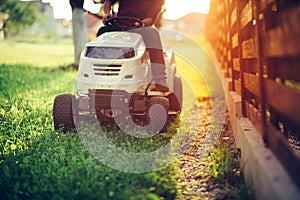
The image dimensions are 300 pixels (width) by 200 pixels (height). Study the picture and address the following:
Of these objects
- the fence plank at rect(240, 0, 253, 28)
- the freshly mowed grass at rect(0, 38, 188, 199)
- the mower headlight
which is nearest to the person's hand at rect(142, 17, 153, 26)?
the mower headlight

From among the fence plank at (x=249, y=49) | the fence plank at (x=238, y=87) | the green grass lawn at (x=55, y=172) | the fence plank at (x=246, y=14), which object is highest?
the fence plank at (x=246, y=14)

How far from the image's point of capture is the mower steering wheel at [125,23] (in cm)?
495

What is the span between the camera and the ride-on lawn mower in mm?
4449

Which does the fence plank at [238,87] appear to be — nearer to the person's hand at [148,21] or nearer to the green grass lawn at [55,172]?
the person's hand at [148,21]

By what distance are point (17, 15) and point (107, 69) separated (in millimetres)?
31018

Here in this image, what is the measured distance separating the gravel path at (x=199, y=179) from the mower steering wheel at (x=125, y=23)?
59.6 inches

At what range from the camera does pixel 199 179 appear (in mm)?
3793

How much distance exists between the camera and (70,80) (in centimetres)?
965

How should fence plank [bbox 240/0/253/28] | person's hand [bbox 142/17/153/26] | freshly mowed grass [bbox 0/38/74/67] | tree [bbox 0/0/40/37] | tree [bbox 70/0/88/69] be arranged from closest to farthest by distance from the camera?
1. fence plank [bbox 240/0/253/28]
2. person's hand [bbox 142/17/153/26]
3. tree [bbox 70/0/88/69]
4. freshly mowed grass [bbox 0/38/74/67]
5. tree [bbox 0/0/40/37]

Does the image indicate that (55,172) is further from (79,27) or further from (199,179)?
(79,27)

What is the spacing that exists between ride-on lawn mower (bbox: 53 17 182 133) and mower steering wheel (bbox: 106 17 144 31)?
2 cm

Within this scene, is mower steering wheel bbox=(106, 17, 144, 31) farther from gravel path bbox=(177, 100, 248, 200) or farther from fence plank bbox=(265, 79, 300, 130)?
fence plank bbox=(265, 79, 300, 130)

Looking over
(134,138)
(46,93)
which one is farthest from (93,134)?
(46,93)

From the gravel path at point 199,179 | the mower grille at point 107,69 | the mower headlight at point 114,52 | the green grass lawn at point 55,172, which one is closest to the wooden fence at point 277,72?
the gravel path at point 199,179
